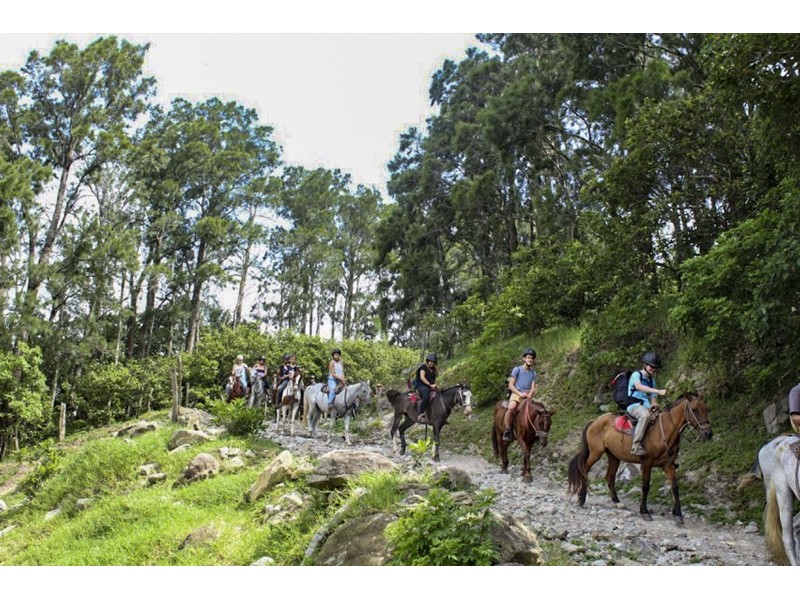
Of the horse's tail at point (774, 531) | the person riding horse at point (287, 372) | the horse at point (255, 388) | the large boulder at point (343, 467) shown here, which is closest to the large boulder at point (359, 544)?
the large boulder at point (343, 467)

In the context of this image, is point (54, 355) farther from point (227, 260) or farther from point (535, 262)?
point (535, 262)

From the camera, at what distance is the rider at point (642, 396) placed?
7.23 m

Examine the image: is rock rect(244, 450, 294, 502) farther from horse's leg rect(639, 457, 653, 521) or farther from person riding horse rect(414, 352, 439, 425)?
horse's leg rect(639, 457, 653, 521)

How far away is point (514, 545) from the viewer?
487 centimetres

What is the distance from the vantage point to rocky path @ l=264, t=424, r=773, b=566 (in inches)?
213

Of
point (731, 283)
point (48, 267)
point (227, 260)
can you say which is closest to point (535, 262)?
point (731, 283)

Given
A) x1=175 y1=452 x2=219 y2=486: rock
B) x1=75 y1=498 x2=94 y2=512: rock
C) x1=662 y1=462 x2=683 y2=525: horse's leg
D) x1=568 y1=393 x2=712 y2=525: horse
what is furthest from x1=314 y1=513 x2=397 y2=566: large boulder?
x1=75 y1=498 x2=94 y2=512: rock

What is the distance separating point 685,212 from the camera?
10977mm

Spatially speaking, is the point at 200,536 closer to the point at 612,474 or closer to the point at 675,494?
the point at 612,474

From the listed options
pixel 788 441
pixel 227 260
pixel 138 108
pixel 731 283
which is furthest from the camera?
pixel 227 260

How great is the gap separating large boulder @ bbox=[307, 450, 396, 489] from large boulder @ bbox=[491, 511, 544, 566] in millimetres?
2671

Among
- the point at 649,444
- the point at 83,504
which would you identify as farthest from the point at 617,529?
the point at 83,504

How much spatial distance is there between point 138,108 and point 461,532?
23.4 metres

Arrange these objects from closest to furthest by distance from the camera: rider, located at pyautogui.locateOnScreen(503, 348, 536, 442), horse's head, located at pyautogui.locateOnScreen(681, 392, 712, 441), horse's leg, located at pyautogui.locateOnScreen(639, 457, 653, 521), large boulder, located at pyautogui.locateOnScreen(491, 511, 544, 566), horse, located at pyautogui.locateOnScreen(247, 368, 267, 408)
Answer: large boulder, located at pyautogui.locateOnScreen(491, 511, 544, 566) → horse's head, located at pyautogui.locateOnScreen(681, 392, 712, 441) → horse's leg, located at pyautogui.locateOnScreen(639, 457, 653, 521) → rider, located at pyautogui.locateOnScreen(503, 348, 536, 442) → horse, located at pyautogui.locateOnScreen(247, 368, 267, 408)
